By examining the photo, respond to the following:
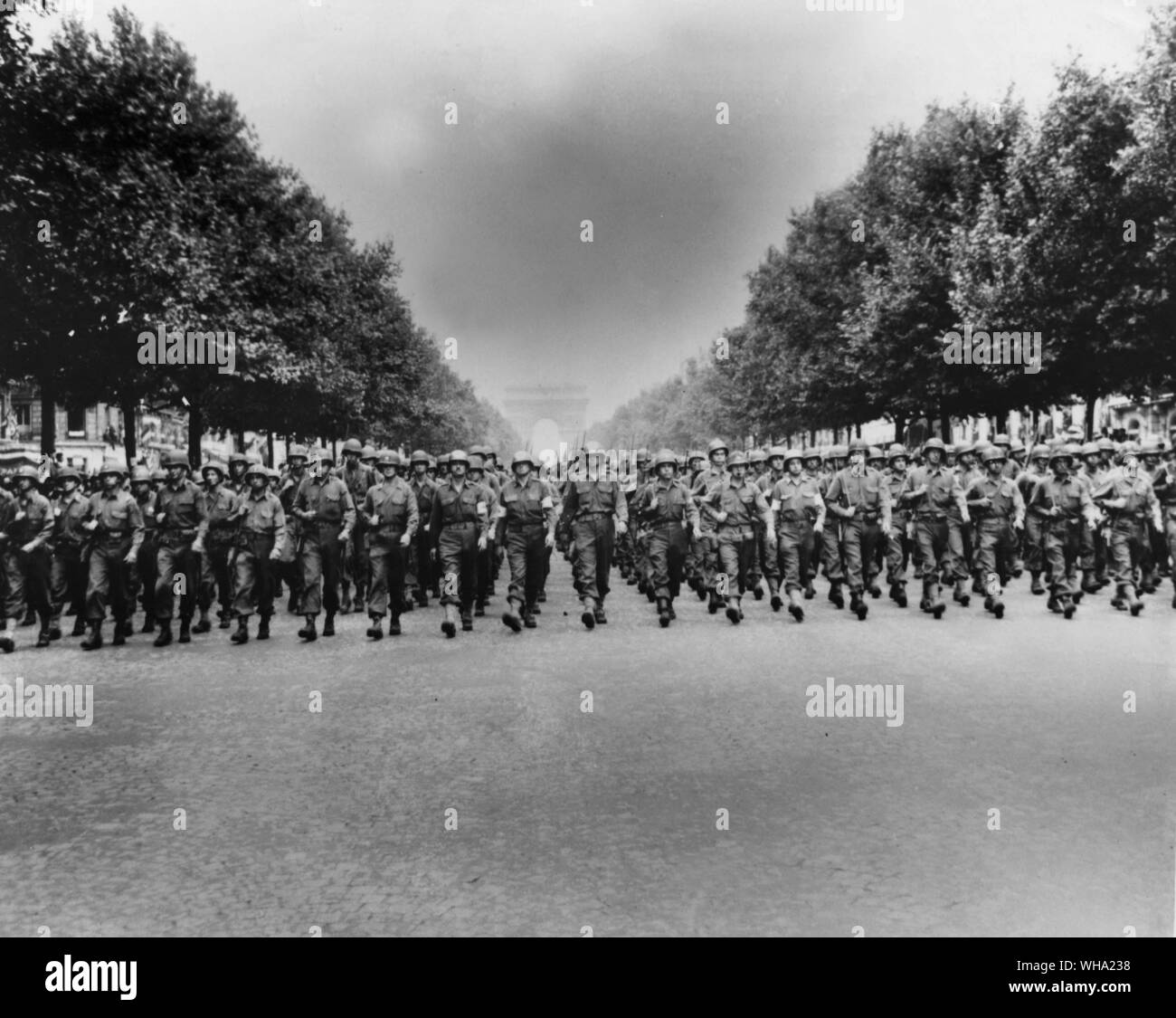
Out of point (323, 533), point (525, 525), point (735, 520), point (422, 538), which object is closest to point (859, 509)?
point (735, 520)

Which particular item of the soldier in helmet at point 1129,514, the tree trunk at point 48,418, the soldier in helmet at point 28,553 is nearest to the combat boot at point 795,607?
the soldier in helmet at point 1129,514

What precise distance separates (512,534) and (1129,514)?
8.02 meters

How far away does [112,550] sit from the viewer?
12258 mm

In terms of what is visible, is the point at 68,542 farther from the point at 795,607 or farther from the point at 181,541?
the point at 795,607

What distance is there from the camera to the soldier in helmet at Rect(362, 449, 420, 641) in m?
12.5

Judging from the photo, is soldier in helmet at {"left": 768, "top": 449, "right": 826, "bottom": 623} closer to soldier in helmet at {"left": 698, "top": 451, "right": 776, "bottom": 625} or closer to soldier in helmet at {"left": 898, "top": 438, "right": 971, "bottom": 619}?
soldier in helmet at {"left": 698, "top": 451, "right": 776, "bottom": 625}

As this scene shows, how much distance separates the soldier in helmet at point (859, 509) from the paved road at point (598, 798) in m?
3.62

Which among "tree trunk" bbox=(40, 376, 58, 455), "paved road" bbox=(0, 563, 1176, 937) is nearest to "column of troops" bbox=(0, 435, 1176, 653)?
"paved road" bbox=(0, 563, 1176, 937)

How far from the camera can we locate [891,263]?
3209 centimetres

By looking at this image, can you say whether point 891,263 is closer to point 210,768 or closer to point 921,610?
point 921,610

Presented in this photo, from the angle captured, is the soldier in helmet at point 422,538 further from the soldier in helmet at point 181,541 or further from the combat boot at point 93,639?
the combat boot at point 93,639
